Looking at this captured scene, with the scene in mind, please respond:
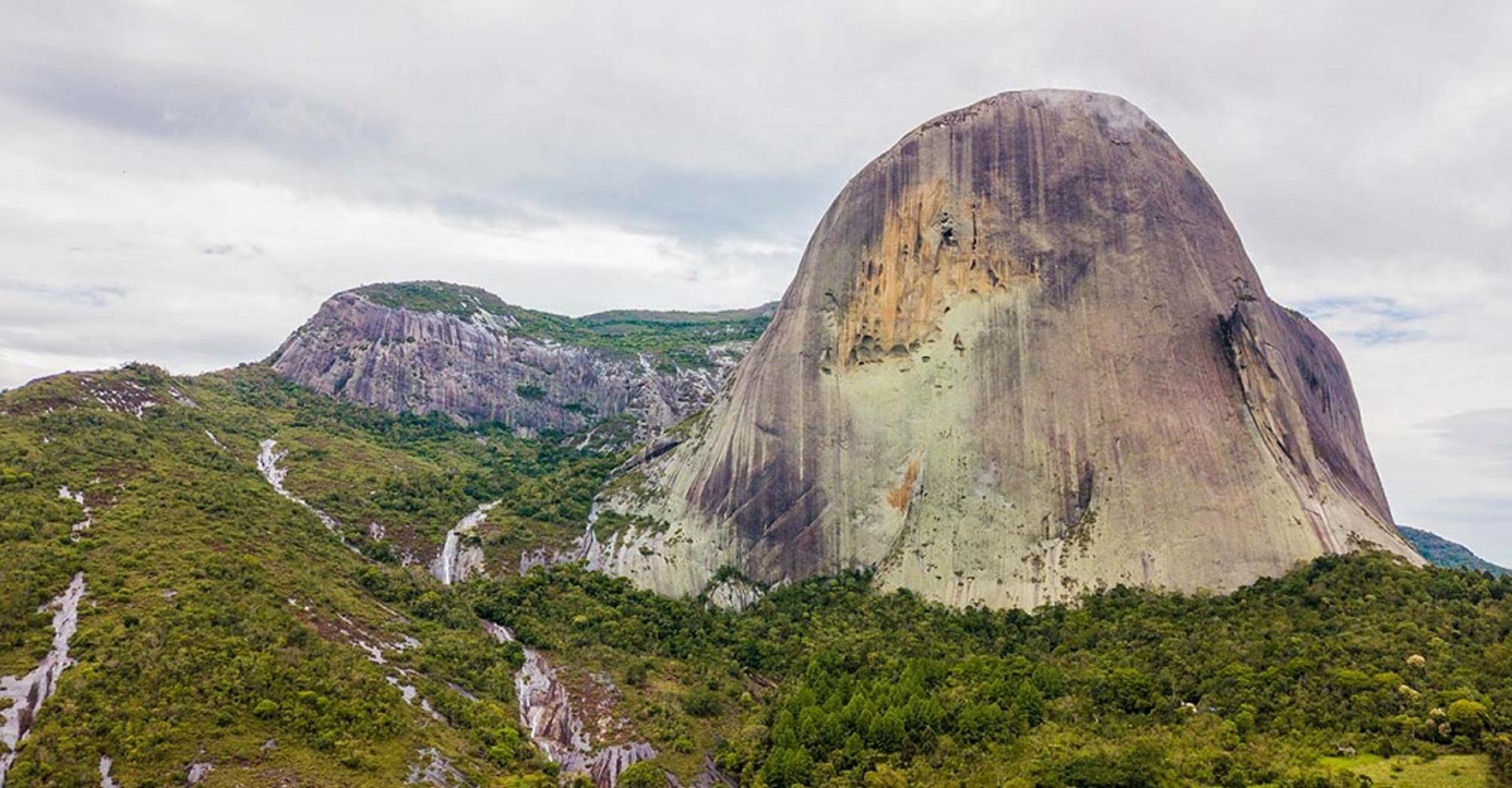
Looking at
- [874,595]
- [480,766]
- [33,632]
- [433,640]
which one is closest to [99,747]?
[33,632]

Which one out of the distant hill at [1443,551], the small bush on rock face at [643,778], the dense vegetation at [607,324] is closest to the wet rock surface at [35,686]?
the small bush on rock face at [643,778]

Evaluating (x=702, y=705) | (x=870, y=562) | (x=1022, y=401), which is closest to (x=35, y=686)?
(x=702, y=705)

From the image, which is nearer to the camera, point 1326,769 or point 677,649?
point 1326,769

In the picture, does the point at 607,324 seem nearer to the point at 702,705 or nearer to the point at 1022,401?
the point at 1022,401

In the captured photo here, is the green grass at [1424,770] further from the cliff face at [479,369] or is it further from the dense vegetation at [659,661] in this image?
the cliff face at [479,369]

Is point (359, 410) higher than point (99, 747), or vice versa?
point (359, 410)

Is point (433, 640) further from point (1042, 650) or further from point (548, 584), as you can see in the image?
point (1042, 650)
